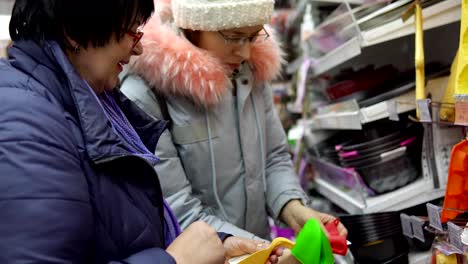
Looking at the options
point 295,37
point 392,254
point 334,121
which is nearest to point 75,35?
point 392,254

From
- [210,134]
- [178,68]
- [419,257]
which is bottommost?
[419,257]

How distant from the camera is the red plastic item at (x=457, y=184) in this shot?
1.12m

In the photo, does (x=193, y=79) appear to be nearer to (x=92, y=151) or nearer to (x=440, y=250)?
(x=92, y=151)

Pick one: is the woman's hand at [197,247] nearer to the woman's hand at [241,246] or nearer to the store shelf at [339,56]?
the woman's hand at [241,246]

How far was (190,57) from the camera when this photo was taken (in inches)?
58.0

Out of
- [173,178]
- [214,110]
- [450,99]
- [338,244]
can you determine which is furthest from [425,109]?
[173,178]

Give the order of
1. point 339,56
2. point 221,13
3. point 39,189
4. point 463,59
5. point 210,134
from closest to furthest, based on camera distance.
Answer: point 39,189
point 463,59
point 221,13
point 210,134
point 339,56

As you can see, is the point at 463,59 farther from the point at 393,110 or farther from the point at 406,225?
the point at 406,225

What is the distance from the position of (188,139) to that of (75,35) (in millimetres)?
726

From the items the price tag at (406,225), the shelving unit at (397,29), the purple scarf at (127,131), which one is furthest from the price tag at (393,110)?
the purple scarf at (127,131)

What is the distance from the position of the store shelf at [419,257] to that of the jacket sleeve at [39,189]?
46.7 inches

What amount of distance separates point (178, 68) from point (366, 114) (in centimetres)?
75

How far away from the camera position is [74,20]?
809mm

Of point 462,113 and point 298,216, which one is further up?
point 462,113
